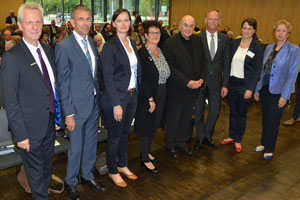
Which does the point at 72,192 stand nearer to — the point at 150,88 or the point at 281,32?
the point at 150,88

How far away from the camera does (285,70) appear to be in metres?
3.32

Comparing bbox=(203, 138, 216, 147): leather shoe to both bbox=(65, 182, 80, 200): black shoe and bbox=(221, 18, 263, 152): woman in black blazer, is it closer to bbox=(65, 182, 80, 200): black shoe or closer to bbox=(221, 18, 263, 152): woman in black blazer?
bbox=(221, 18, 263, 152): woman in black blazer

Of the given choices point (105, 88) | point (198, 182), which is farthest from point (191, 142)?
point (105, 88)

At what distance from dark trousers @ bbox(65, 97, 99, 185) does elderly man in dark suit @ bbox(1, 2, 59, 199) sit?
299 millimetres

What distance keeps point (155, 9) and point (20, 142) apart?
1447 cm

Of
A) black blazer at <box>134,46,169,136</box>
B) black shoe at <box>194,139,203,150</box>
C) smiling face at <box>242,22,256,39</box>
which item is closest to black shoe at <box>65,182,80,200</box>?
black blazer at <box>134,46,169,136</box>

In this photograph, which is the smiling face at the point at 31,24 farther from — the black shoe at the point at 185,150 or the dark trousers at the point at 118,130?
the black shoe at the point at 185,150

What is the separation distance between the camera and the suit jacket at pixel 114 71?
2496 mm

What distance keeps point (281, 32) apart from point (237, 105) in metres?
1.07

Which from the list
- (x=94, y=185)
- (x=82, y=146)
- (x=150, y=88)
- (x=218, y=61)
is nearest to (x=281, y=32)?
(x=218, y=61)

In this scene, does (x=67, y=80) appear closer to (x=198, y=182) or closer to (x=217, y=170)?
(x=198, y=182)

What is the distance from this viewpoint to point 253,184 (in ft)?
9.66

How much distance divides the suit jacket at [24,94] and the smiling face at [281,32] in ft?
9.08

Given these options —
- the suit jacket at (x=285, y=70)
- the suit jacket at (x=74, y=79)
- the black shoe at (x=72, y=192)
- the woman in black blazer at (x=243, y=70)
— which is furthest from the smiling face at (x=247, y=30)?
the black shoe at (x=72, y=192)
